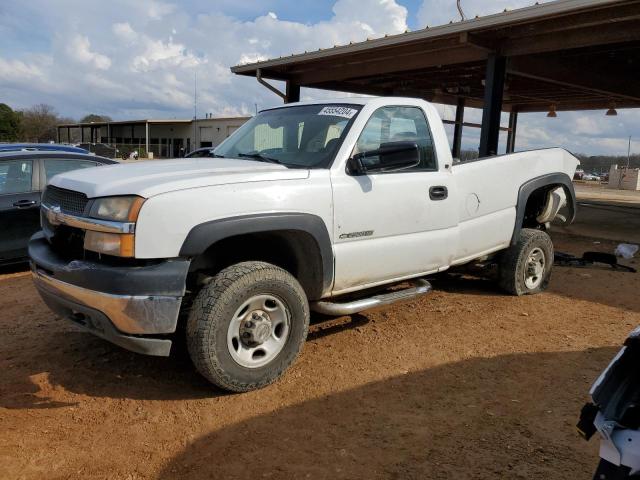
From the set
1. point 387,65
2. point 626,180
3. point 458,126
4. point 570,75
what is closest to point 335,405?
point 387,65

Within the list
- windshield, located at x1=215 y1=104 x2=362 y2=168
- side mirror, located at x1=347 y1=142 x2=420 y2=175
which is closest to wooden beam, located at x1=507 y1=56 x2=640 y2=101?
windshield, located at x1=215 y1=104 x2=362 y2=168

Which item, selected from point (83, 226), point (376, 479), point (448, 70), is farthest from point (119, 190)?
point (448, 70)

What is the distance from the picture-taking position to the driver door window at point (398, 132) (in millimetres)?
4145

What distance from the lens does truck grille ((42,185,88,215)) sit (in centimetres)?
335

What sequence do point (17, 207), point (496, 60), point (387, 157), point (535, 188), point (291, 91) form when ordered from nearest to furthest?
1. point (387, 157)
2. point (535, 188)
3. point (17, 207)
4. point (496, 60)
5. point (291, 91)

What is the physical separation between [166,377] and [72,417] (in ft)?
2.36

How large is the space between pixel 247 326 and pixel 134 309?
0.76m

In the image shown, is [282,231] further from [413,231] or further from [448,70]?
[448,70]

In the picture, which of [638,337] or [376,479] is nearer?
[638,337]

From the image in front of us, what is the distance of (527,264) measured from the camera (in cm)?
603

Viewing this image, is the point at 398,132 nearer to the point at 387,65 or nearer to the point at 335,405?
the point at 335,405

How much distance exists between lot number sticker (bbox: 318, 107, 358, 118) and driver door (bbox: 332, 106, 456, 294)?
6.5 inches

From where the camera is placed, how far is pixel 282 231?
11.8 feet

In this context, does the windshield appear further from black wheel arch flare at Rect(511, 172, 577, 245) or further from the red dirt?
black wheel arch flare at Rect(511, 172, 577, 245)
